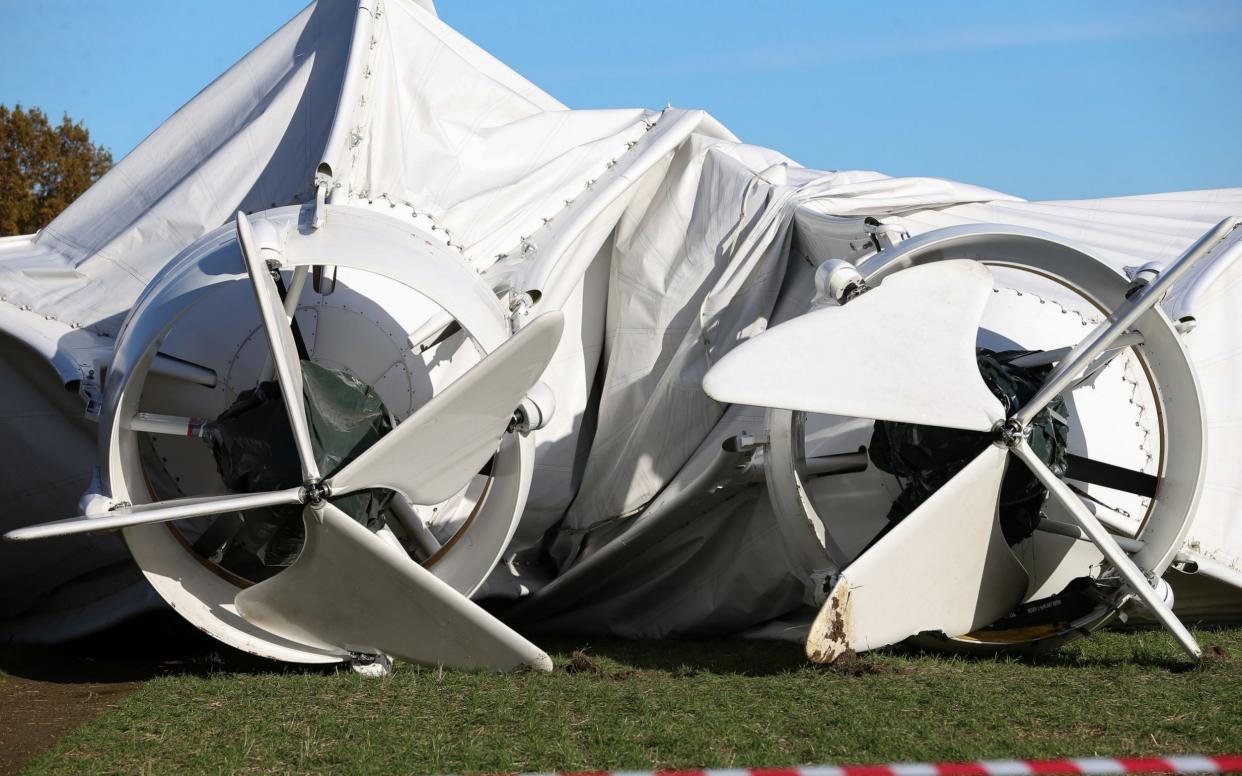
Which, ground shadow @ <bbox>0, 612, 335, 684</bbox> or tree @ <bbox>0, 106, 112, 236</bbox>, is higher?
tree @ <bbox>0, 106, 112, 236</bbox>

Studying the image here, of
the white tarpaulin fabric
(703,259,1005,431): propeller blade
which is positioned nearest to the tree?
the white tarpaulin fabric

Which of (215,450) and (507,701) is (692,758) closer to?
(507,701)

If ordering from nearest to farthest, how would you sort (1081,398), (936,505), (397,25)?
(936,505) < (1081,398) < (397,25)

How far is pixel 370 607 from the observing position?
24.1 ft

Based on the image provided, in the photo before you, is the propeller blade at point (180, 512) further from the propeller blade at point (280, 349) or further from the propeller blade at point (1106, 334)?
the propeller blade at point (1106, 334)

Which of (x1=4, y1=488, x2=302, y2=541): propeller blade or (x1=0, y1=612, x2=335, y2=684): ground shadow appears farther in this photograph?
(x1=0, y1=612, x2=335, y2=684): ground shadow

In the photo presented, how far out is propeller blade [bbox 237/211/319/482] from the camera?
22.7 ft

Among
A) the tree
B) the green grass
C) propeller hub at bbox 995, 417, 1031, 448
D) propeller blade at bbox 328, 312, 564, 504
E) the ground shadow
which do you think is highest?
the tree

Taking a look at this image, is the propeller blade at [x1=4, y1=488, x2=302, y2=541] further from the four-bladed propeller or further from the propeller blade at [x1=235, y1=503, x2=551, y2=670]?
the propeller blade at [x1=235, y1=503, x2=551, y2=670]

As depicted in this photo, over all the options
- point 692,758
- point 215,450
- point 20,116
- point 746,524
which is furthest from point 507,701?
point 20,116

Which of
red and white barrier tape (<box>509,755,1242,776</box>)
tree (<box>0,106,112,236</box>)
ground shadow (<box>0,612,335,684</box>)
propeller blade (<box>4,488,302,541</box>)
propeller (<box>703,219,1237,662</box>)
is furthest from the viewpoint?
tree (<box>0,106,112,236</box>)

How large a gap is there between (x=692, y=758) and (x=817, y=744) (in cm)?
61

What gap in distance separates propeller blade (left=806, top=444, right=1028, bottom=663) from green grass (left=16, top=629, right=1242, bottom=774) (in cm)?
26

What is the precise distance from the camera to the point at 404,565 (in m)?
7.09
